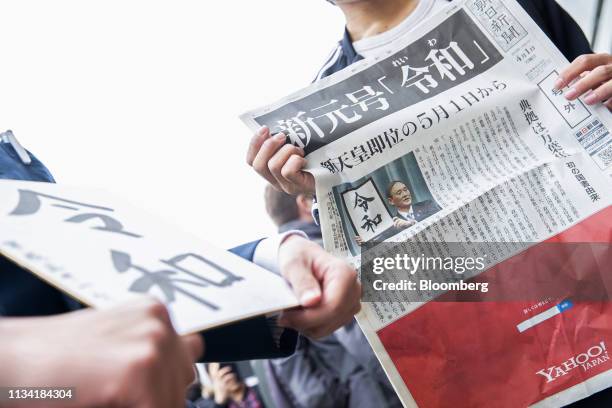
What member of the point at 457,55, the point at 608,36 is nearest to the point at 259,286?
the point at 457,55

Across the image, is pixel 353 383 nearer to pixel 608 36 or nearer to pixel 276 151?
pixel 276 151

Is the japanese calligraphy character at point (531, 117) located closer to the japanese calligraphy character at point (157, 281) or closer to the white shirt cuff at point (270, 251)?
the white shirt cuff at point (270, 251)

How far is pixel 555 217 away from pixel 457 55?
0.21 m

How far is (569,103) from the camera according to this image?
1.76ft

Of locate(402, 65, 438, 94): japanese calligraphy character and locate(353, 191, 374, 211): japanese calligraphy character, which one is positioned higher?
locate(402, 65, 438, 94): japanese calligraphy character

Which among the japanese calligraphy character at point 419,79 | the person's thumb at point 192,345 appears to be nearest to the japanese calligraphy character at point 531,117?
the japanese calligraphy character at point 419,79

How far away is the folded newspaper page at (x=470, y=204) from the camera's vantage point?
1.59 feet

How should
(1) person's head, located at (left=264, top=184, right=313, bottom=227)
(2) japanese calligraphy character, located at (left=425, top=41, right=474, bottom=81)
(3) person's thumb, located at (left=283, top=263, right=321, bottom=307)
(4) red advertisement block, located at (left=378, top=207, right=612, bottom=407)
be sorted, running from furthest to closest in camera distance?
(1) person's head, located at (left=264, top=184, right=313, bottom=227) → (2) japanese calligraphy character, located at (left=425, top=41, right=474, bottom=81) → (4) red advertisement block, located at (left=378, top=207, right=612, bottom=407) → (3) person's thumb, located at (left=283, top=263, right=321, bottom=307)

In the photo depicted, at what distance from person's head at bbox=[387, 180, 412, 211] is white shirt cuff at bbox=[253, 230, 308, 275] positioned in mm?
159

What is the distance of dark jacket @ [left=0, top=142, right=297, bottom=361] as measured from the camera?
14.2 inches

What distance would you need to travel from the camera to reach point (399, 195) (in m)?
0.54

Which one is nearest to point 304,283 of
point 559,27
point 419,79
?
point 419,79

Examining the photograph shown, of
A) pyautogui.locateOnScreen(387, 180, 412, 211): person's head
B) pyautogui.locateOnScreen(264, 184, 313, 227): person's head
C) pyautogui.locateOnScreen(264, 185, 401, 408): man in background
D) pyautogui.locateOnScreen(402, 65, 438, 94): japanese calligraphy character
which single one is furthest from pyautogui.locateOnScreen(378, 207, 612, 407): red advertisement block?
pyautogui.locateOnScreen(264, 184, 313, 227): person's head

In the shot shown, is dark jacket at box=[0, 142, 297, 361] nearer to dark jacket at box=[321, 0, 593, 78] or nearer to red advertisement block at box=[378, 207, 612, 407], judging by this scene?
red advertisement block at box=[378, 207, 612, 407]
